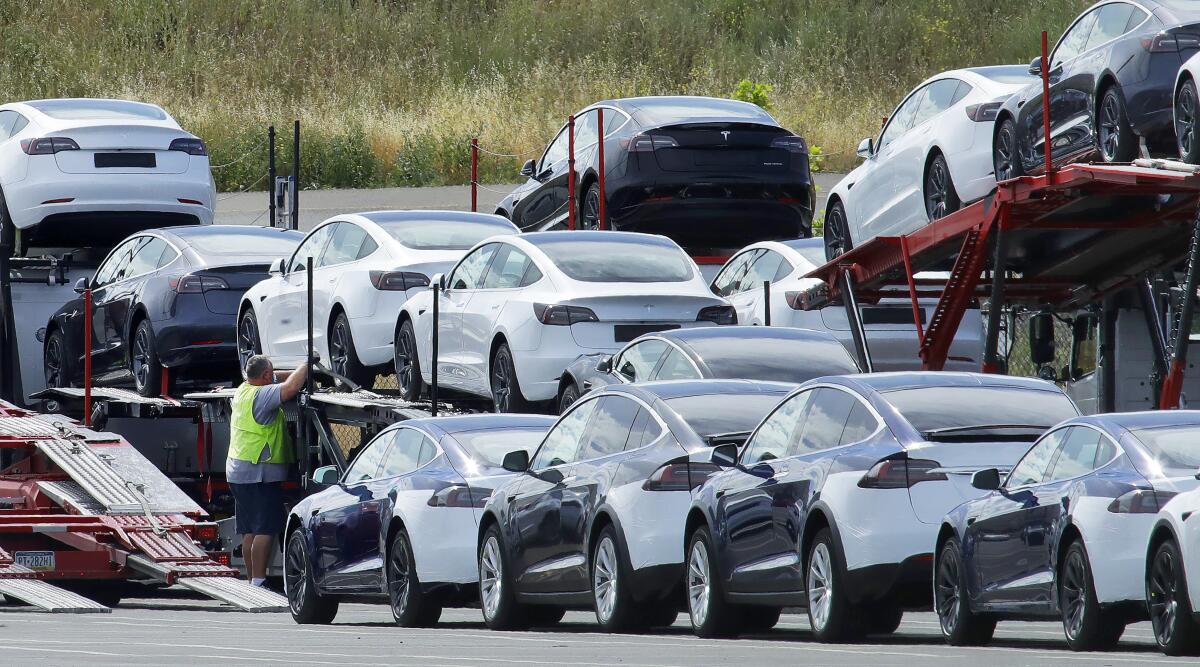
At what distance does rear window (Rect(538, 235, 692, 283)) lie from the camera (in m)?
16.1

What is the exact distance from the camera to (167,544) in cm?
1733

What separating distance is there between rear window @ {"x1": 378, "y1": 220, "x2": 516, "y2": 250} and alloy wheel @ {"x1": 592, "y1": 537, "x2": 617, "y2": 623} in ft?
22.2

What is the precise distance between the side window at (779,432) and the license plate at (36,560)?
7.63 meters

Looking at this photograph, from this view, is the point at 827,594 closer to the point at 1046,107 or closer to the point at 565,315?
the point at 1046,107

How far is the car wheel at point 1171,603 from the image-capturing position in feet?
30.0

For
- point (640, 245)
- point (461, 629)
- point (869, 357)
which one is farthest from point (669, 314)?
point (461, 629)

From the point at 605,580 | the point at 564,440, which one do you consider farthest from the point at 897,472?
the point at 564,440

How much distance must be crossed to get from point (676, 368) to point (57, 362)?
31.4 feet

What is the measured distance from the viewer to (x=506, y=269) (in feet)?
54.6

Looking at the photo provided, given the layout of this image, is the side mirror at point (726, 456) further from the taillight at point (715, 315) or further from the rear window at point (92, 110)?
the rear window at point (92, 110)

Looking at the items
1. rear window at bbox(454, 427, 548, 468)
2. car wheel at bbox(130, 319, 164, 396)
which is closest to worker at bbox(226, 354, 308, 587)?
car wheel at bbox(130, 319, 164, 396)

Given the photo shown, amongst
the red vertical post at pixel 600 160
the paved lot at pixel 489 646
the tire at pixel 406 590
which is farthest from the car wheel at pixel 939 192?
the tire at pixel 406 590

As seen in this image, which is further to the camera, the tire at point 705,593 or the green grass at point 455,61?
the green grass at point 455,61

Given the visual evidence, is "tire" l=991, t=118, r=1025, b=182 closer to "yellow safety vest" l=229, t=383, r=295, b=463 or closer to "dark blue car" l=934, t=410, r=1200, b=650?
"dark blue car" l=934, t=410, r=1200, b=650
